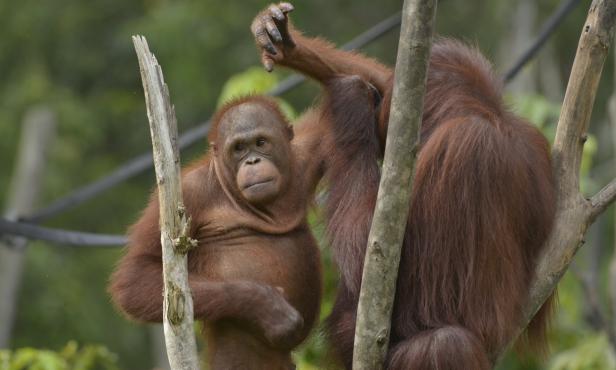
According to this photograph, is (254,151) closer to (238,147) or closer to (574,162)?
(238,147)

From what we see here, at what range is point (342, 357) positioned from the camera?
5242 mm

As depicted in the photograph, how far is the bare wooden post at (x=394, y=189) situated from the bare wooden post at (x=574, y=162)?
2.54 feet

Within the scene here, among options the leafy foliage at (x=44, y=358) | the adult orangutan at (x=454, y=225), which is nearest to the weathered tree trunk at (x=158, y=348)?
the leafy foliage at (x=44, y=358)

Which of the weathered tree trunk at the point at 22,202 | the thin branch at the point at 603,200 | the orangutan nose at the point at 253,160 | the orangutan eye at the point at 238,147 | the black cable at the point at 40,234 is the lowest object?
the thin branch at the point at 603,200

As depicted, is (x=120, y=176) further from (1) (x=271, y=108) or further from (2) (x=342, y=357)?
(2) (x=342, y=357)

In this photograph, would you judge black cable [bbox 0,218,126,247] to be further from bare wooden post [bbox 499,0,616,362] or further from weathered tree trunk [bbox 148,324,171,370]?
weathered tree trunk [bbox 148,324,171,370]

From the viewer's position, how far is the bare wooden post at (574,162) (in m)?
5.04

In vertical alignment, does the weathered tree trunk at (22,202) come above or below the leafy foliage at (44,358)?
above

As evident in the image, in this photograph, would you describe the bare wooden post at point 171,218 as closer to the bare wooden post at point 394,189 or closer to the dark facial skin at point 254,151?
the bare wooden post at point 394,189

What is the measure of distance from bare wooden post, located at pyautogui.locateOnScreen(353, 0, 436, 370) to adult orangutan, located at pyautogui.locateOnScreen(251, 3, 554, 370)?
0.24m

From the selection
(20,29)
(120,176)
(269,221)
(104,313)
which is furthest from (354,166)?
(20,29)

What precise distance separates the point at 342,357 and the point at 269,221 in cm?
73

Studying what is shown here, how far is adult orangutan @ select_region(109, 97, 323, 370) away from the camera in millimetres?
5316

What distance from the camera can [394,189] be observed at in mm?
4473
